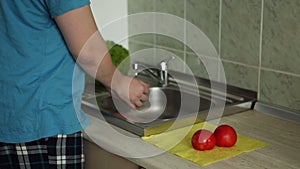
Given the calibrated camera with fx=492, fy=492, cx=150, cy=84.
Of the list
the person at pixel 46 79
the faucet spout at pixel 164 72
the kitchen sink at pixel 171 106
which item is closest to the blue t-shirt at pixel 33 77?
the person at pixel 46 79

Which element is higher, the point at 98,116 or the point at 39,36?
the point at 39,36

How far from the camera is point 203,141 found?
1.27m

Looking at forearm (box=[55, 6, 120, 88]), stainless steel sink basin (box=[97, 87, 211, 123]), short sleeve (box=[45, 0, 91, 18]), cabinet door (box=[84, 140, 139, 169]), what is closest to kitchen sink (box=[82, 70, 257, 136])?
stainless steel sink basin (box=[97, 87, 211, 123])

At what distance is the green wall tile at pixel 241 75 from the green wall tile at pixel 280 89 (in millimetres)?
34

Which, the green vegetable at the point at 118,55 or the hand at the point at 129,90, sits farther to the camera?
the green vegetable at the point at 118,55

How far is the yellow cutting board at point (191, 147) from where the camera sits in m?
1.23

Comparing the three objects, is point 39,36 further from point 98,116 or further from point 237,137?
point 237,137

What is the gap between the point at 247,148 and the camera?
1.28m

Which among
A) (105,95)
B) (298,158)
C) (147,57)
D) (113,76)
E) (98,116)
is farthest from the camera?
(147,57)

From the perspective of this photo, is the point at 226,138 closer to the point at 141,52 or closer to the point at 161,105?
the point at 161,105

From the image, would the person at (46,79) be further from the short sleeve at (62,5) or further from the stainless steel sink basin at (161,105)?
the stainless steel sink basin at (161,105)

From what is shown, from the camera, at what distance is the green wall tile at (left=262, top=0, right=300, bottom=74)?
148cm

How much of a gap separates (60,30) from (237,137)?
566mm

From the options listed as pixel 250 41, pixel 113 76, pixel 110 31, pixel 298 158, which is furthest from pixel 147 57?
pixel 298 158
